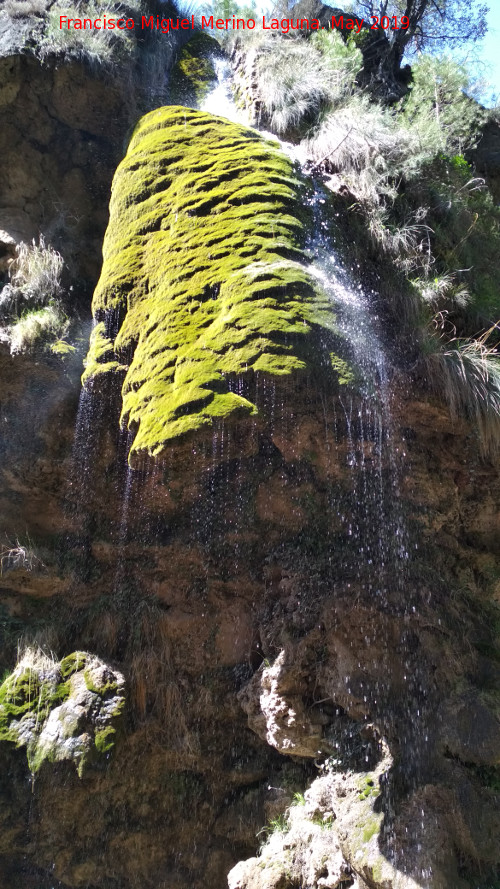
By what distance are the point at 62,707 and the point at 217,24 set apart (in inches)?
322

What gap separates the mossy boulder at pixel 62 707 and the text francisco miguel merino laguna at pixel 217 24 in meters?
6.30

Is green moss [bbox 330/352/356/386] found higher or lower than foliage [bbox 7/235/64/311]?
higher

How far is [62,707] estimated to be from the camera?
173 inches

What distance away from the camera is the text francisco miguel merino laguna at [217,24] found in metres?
6.53

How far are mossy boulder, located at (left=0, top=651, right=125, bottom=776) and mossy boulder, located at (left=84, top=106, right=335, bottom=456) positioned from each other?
1973 mm

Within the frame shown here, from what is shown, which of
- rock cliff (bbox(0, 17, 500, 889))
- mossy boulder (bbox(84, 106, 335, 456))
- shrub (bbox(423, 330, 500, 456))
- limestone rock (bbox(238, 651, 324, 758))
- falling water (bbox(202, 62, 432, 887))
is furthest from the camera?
limestone rock (bbox(238, 651, 324, 758))

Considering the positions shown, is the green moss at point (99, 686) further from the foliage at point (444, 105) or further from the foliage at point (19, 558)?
the foliage at point (444, 105)

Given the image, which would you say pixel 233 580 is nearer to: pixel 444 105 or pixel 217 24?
pixel 444 105

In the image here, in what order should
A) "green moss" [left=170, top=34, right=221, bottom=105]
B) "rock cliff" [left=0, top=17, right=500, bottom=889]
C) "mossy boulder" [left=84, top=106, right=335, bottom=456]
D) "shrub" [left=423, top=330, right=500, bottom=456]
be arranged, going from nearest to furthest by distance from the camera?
"mossy boulder" [left=84, top=106, right=335, bottom=456] → "rock cliff" [left=0, top=17, right=500, bottom=889] → "shrub" [left=423, top=330, right=500, bottom=456] → "green moss" [left=170, top=34, right=221, bottom=105]

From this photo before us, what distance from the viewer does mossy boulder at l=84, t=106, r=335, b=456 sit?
3.35 meters

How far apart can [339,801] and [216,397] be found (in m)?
2.66

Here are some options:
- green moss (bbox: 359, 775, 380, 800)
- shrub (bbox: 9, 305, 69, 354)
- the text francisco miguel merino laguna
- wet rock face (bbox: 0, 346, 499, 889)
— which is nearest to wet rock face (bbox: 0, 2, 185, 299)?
the text francisco miguel merino laguna

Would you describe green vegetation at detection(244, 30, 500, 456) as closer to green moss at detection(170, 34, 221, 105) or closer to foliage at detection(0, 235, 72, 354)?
green moss at detection(170, 34, 221, 105)

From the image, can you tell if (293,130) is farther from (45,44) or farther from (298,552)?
(298,552)
